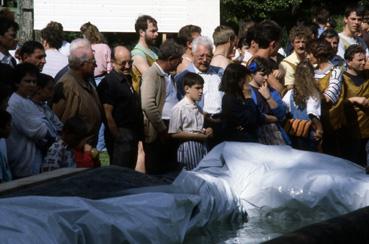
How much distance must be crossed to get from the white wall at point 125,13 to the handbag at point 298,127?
3658 mm

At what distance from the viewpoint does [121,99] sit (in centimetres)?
911

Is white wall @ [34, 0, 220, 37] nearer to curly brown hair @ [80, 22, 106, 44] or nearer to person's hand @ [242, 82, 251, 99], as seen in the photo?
curly brown hair @ [80, 22, 106, 44]

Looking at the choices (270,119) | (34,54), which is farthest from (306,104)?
(34,54)

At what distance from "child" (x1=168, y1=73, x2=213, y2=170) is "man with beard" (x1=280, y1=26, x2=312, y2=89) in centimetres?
160

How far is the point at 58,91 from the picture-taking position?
27.5 ft

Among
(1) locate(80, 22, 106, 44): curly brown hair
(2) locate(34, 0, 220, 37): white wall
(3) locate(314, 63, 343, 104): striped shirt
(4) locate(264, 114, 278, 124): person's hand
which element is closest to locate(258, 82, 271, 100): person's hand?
(4) locate(264, 114, 278, 124): person's hand

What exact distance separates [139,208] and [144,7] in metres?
8.09

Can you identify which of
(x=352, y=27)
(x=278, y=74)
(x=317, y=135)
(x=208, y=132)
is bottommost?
(x=317, y=135)

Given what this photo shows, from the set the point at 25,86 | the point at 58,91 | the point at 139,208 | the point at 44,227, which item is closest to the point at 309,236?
the point at 44,227

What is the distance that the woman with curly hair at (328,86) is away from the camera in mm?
10250

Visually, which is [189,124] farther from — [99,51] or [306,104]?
[99,51]

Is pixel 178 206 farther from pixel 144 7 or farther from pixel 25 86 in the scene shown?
pixel 144 7

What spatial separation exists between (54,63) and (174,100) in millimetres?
1800

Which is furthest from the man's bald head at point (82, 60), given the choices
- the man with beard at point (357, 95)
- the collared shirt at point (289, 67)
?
the man with beard at point (357, 95)
